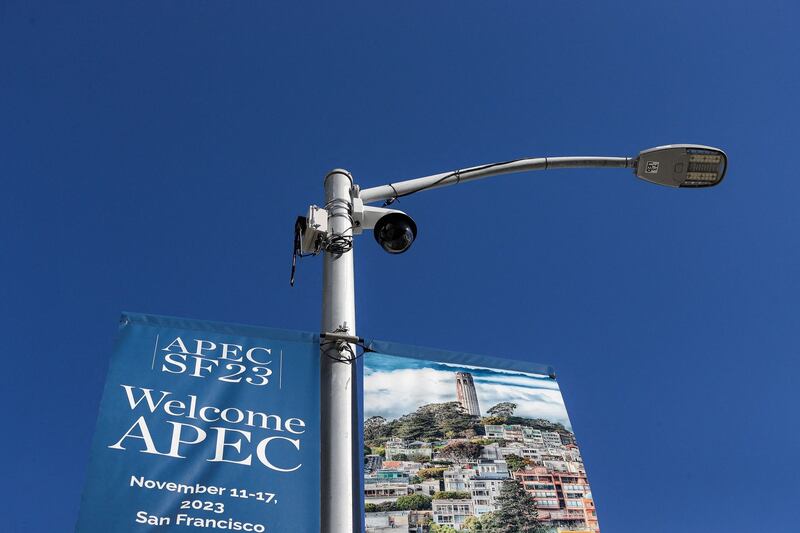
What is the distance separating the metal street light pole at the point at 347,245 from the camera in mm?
4723

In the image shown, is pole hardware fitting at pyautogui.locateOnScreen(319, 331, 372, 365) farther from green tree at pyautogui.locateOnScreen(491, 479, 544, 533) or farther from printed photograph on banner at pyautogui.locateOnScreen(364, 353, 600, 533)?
green tree at pyautogui.locateOnScreen(491, 479, 544, 533)

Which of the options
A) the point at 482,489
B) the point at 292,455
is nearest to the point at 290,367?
the point at 292,455

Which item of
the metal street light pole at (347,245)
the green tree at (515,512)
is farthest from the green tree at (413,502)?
the green tree at (515,512)

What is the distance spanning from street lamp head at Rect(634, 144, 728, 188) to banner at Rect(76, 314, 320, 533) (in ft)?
14.2

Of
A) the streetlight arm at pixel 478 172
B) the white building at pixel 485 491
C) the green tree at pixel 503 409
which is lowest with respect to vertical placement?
the white building at pixel 485 491

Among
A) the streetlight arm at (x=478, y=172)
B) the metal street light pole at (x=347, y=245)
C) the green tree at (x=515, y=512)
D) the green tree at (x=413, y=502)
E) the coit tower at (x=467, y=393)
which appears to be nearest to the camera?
the metal street light pole at (x=347, y=245)

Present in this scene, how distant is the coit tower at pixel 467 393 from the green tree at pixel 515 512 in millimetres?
545

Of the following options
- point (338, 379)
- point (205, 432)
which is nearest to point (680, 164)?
point (338, 379)

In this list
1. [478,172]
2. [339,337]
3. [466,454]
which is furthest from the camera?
[478,172]

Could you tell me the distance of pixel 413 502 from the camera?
494 cm

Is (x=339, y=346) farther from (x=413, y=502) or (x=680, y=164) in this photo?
(x=680, y=164)

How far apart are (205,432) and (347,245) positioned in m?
1.72

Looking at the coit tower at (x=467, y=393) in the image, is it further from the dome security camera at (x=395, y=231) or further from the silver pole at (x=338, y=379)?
the dome security camera at (x=395, y=231)

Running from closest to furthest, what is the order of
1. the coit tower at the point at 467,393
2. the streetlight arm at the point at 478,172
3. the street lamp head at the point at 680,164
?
the coit tower at the point at 467,393 → the streetlight arm at the point at 478,172 → the street lamp head at the point at 680,164
